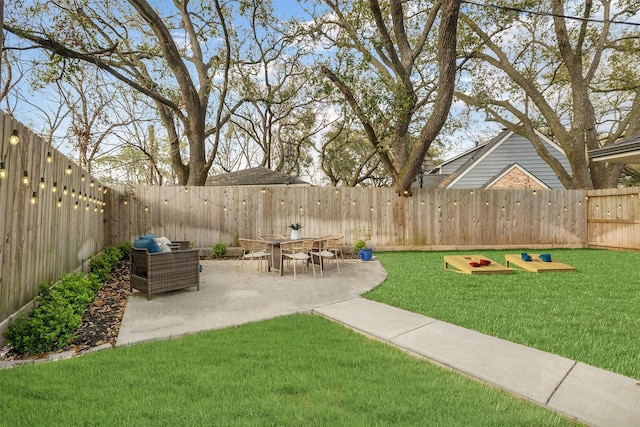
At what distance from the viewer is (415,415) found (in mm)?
1904

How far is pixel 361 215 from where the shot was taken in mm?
9656

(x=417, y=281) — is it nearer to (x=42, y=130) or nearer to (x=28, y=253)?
(x=28, y=253)

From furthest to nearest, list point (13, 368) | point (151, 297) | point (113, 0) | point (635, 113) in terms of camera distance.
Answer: point (635, 113), point (113, 0), point (151, 297), point (13, 368)

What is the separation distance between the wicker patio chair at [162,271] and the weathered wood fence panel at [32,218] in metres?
0.95

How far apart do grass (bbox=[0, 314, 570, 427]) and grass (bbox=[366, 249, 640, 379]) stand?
4.11 ft

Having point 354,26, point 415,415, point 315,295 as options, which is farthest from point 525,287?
point 354,26

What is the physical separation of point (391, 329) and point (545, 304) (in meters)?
2.43

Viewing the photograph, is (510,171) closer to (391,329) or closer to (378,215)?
(378,215)

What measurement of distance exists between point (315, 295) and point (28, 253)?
3.43m

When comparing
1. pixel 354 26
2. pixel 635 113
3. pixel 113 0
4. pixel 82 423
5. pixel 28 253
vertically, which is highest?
pixel 113 0

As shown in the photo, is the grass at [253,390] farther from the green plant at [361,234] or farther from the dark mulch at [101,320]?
the green plant at [361,234]

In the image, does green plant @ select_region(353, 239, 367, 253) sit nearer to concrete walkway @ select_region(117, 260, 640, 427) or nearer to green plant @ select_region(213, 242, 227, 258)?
concrete walkway @ select_region(117, 260, 640, 427)

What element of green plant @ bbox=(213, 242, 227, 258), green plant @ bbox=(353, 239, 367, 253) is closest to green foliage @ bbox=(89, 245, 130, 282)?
green plant @ bbox=(213, 242, 227, 258)

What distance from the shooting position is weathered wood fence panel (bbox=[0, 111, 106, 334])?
116 inches
